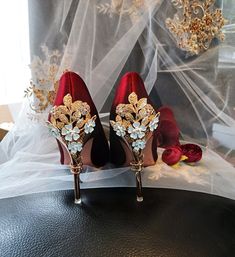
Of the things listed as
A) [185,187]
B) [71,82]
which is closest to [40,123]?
[71,82]

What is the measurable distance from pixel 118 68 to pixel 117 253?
32 cm

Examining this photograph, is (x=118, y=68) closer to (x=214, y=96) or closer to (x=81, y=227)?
(x=214, y=96)

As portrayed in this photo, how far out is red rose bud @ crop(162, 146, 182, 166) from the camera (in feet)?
1.61

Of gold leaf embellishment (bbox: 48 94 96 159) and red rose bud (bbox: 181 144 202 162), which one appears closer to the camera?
gold leaf embellishment (bbox: 48 94 96 159)

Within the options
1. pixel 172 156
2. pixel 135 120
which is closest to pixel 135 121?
pixel 135 120

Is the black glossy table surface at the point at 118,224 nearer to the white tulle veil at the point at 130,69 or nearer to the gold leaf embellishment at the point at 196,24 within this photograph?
the white tulle veil at the point at 130,69

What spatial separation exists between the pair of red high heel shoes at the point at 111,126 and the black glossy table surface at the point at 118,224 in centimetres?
3

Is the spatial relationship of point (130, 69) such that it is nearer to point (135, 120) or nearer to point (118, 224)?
point (135, 120)

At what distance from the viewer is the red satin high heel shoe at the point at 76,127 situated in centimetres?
39

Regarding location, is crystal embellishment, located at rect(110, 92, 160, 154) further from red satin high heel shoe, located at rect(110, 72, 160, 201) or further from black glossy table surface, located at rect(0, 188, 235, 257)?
black glossy table surface, located at rect(0, 188, 235, 257)

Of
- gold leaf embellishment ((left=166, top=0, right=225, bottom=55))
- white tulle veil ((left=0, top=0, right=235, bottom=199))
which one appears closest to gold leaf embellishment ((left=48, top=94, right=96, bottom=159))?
white tulle veil ((left=0, top=0, right=235, bottom=199))

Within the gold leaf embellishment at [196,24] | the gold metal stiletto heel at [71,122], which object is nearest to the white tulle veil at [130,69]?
the gold leaf embellishment at [196,24]

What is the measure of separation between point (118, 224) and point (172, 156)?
17 cm

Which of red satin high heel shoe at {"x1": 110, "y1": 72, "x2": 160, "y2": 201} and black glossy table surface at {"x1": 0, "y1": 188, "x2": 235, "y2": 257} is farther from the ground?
red satin high heel shoe at {"x1": 110, "y1": 72, "x2": 160, "y2": 201}
